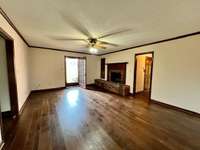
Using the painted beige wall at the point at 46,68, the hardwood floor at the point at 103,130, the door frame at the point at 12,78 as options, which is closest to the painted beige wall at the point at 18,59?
the door frame at the point at 12,78

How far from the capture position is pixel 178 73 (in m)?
3.44

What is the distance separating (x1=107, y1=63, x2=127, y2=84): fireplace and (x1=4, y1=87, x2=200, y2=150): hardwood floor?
2535 mm

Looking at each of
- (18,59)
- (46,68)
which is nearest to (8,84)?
(18,59)

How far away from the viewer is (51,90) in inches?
229

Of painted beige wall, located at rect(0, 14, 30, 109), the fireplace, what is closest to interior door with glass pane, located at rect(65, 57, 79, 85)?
the fireplace

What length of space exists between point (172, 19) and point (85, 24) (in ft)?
6.12

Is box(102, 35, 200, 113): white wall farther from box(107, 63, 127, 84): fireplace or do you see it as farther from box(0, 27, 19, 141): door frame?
box(0, 27, 19, 141): door frame

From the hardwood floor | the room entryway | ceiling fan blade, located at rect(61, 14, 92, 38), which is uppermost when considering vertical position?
ceiling fan blade, located at rect(61, 14, 92, 38)

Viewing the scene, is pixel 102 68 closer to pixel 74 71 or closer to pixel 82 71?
pixel 82 71

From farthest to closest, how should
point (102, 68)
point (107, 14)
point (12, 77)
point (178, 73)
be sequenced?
point (102, 68)
point (178, 73)
point (12, 77)
point (107, 14)

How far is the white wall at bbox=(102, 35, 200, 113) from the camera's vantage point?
3.08 meters

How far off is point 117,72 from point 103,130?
4.18 m

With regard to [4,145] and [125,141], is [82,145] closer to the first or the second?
[125,141]

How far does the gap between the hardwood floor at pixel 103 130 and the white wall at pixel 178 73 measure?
497 millimetres
